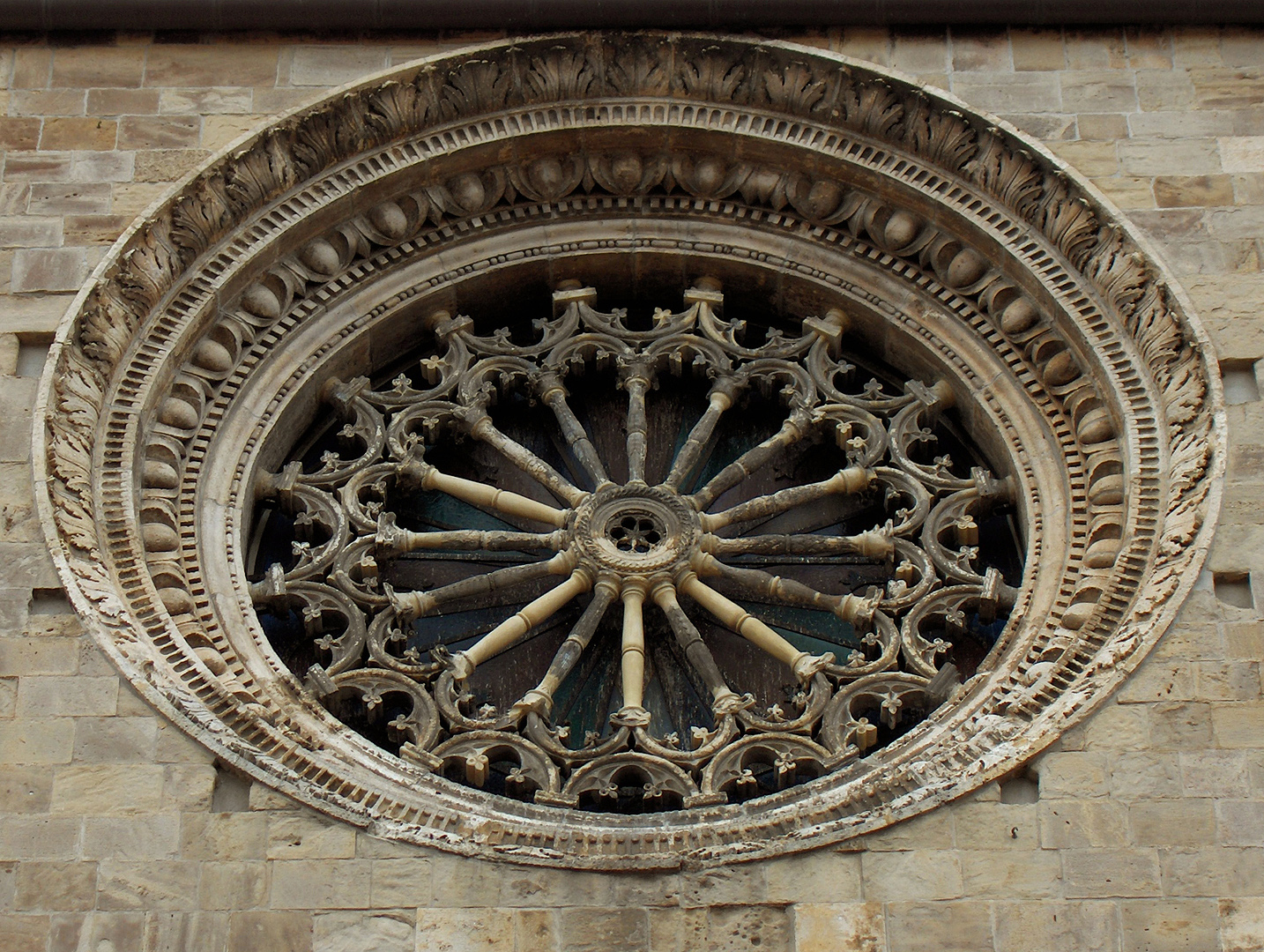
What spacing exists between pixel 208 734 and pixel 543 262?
4.23 meters

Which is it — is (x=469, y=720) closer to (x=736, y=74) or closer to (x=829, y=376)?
(x=829, y=376)

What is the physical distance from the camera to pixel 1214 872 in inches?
388

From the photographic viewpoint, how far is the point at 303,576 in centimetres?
1213

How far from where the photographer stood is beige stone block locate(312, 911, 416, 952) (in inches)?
384

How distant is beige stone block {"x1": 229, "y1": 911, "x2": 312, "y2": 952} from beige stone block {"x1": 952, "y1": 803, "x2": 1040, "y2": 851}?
2787 millimetres

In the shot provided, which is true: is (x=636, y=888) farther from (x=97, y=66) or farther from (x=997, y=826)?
(x=97, y=66)

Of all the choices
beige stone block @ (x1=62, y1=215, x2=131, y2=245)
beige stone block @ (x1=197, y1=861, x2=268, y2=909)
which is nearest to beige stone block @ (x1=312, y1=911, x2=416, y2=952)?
beige stone block @ (x1=197, y1=861, x2=268, y2=909)

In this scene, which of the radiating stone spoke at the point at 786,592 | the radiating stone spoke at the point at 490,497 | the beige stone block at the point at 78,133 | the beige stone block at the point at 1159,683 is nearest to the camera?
the beige stone block at the point at 1159,683

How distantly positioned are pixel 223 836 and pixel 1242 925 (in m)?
4.29

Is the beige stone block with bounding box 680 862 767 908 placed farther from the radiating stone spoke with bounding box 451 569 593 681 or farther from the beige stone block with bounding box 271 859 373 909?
the radiating stone spoke with bounding box 451 569 593 681

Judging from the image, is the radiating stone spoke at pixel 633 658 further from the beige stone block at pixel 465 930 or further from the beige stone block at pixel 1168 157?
the beige stone block at pixel 1168 157

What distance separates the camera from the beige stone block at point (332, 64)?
1338 cm

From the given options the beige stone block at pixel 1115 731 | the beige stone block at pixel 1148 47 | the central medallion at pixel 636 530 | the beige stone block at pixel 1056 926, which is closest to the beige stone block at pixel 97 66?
the central medallion at pixel 636 530

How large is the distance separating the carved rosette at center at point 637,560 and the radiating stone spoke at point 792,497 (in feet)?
0.06
